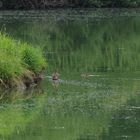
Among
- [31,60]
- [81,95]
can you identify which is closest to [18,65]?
[31,60]

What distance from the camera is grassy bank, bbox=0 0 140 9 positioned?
3538 inches

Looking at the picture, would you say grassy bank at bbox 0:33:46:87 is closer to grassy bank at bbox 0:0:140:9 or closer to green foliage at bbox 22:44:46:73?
green foliage at bbox 22:44:46:73

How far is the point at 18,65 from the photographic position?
29.0 metres

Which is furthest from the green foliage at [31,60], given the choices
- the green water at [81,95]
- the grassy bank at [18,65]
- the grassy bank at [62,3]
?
the grassy bank at [62,3]

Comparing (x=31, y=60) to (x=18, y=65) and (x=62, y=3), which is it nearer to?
(x=18, y=65)

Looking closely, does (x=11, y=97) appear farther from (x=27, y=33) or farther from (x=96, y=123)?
(x=27, y=33)

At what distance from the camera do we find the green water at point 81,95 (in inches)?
816

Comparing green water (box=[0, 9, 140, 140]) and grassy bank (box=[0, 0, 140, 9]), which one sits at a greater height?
grassy bank (box=[0, 0, 140, 9])

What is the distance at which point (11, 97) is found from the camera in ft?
87.0

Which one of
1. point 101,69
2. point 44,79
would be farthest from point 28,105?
point 101,69

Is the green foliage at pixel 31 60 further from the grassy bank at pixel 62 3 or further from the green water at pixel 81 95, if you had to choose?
the grassy bank at pixel 62 3

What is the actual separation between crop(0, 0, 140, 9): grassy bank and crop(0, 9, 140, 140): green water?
3216 centimetres

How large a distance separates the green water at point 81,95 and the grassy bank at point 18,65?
59 cm

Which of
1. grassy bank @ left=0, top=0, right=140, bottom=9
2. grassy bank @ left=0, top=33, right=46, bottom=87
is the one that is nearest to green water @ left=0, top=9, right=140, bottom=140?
grassy bank @ left=0, top=33, right=46, bottom=87
